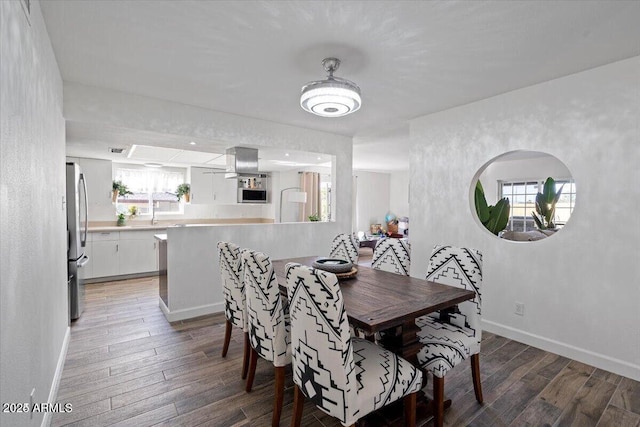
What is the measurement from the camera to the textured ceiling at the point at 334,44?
1.81m

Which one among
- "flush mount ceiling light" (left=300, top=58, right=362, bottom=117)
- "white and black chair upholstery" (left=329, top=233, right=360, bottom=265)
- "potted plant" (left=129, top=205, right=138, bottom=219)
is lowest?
"white and black chair upholstery" (left=329, top=233, right=360, bottom=265)

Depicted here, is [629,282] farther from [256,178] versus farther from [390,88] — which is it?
[256,178]

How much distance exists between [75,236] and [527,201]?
8336 mm

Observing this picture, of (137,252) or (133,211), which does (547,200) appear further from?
(133,211)

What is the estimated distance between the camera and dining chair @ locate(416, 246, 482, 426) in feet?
5.93

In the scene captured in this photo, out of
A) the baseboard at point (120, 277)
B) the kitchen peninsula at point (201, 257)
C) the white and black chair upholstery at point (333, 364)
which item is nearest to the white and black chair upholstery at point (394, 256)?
the white and black chair upholstery at point (333, 364)

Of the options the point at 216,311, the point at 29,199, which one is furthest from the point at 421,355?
the point at 216,311

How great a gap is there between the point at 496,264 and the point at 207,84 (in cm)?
334

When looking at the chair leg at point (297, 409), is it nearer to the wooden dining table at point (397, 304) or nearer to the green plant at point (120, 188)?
the wooden dining table at point (397, 304)

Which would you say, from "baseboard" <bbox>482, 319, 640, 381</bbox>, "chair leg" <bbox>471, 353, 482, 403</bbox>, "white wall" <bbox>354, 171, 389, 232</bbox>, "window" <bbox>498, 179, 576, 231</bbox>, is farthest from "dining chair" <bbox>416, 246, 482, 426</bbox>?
"white wall" <bbox>354, 171, 389, 232</bbox>

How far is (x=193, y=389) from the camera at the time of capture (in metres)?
2.21

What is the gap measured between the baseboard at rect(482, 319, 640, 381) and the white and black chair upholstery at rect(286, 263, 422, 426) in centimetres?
196

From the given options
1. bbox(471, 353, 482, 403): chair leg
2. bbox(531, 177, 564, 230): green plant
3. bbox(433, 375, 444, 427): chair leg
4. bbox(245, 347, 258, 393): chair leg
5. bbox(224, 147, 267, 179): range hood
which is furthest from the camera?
bbox(531, 177, 564, 230): green plant

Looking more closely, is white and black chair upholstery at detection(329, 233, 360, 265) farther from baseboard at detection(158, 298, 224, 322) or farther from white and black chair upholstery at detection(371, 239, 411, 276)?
baseboard at detection(158, 298, 224, 322)
